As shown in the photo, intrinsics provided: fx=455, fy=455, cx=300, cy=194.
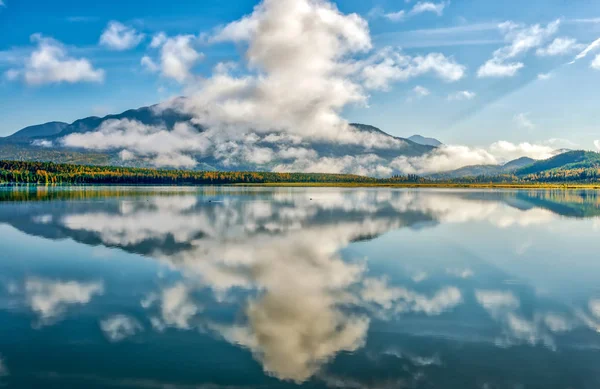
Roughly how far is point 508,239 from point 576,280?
1367 centimetres

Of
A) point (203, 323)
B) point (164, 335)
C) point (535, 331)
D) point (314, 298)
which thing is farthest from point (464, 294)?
point (164, 335)

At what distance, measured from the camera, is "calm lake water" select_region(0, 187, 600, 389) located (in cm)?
1032

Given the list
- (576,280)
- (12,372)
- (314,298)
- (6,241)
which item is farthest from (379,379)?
(6,241)

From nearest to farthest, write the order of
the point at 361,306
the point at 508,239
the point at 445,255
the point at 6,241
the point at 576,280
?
the point at 361,306 < the point at 576,280 < the point at 445,255 < the point at 6,241 < the point at 508,239

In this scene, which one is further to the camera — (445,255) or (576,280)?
(445,255)

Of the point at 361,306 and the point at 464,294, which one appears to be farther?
the point at 464,294

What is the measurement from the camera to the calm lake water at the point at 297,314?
33.9 ft

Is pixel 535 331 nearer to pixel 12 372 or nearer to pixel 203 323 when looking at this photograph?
pixel 203 323

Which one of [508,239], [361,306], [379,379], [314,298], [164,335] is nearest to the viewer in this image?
[379,379]

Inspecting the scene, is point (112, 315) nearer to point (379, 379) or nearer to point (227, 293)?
point (227, 293)

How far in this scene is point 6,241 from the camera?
3041 centimetres

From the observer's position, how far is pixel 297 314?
14.7 m

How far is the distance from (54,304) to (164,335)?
560 cm

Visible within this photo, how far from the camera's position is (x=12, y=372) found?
33.5ft
